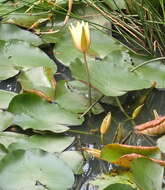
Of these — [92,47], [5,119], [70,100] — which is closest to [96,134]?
[70,100]

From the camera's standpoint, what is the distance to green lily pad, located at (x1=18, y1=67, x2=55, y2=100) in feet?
4.54

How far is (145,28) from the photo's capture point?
5.03 feet

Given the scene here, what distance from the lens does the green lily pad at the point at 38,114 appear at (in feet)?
4.13

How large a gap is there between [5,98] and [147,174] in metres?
0.52

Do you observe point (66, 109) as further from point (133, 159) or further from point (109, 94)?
point (133, 159)

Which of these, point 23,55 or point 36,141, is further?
point 23,55

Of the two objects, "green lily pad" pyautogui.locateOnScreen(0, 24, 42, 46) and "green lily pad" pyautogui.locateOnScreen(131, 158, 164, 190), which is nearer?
"green lily pad" pyautogui.locateOnScreen(131, 158, 164, 190)

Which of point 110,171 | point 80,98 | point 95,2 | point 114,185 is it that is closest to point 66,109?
point 80,98

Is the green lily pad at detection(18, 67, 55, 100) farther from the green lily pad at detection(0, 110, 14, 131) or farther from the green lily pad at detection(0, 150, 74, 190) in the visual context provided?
the green lily pad at detection(0, 150, 74, 190)

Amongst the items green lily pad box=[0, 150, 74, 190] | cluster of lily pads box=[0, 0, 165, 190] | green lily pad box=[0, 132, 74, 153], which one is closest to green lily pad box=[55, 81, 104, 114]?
cluster of lily pads box=[0, 0, 165, 190]

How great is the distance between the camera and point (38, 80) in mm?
1428

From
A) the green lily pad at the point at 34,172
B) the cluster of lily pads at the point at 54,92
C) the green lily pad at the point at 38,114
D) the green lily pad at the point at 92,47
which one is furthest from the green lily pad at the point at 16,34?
the green lily pad at the point at 34,172

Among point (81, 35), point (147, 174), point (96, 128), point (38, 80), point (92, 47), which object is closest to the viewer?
point (147, 174)

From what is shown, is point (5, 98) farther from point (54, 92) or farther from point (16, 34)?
point (16, 34)
